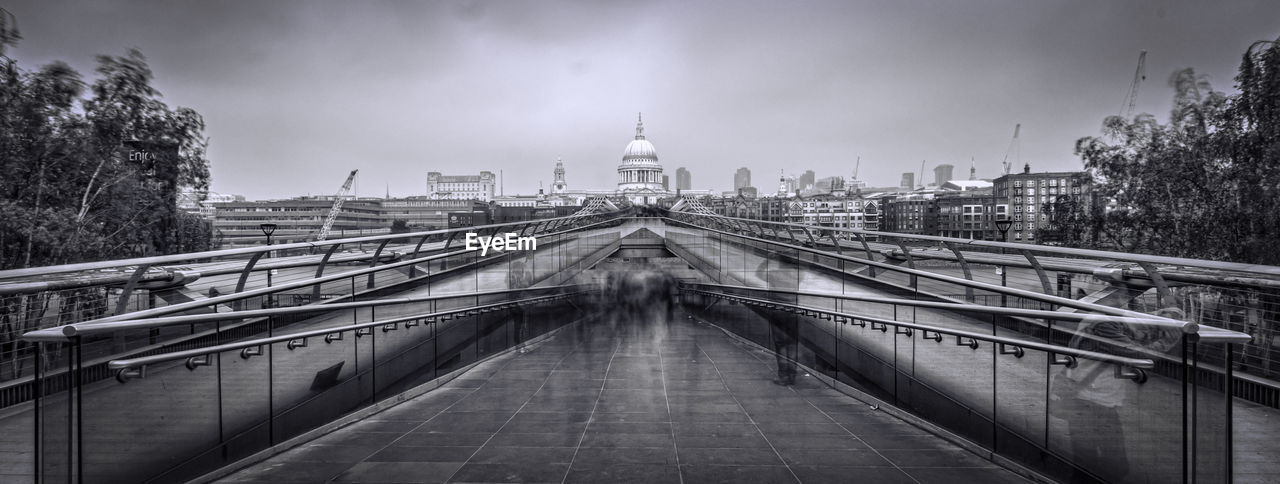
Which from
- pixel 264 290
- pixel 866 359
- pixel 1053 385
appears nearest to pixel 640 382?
pixel 866 359

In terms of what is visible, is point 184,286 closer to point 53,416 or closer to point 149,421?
point 149,421

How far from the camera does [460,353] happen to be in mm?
9656

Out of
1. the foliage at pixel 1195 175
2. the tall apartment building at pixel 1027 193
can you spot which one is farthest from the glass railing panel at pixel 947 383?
the tall apartment building at pixel 1027 193

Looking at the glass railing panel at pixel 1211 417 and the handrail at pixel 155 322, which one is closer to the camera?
the glass railing panel at pixel 1211 417

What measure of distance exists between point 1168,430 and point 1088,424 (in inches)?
26.7

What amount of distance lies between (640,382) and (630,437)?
2592 millimetres

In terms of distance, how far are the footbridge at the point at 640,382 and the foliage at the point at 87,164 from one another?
26.8 feet

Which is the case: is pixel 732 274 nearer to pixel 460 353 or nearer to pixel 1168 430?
pixel 460 353

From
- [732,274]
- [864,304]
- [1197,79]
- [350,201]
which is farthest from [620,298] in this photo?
[350,201]

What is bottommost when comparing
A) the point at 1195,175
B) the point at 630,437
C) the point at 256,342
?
the point at 630,437

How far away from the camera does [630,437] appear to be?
19.5 feet

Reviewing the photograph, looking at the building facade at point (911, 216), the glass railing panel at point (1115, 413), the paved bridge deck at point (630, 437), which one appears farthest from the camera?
the building facade at point (911, 216)

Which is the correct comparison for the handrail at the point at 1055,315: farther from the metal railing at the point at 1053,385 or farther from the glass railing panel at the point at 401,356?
the glass railing panel at the point at 401,356

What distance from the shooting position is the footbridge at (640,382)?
3.99 metres
